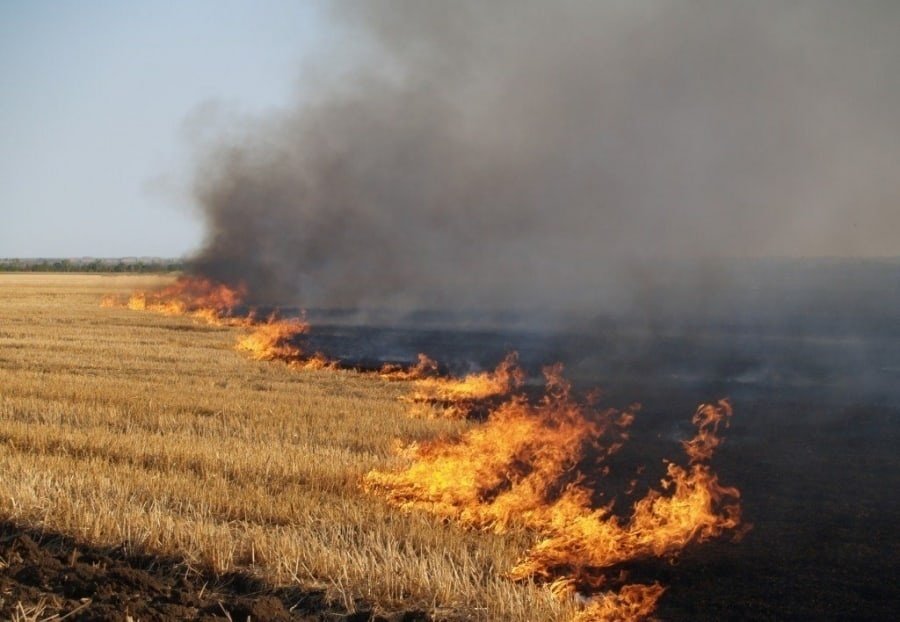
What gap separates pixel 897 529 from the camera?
8148mm

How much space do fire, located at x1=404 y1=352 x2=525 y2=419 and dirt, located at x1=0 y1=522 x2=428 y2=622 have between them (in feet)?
24.8

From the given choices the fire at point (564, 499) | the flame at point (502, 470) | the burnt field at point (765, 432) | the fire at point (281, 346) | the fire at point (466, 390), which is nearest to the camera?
the burnt field at point (765, 432)

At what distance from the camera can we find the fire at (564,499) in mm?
6883

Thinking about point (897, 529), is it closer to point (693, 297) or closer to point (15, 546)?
point (15, 546)

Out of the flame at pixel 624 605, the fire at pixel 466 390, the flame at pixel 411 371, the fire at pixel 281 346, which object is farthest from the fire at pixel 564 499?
the fire at pixel 281 346

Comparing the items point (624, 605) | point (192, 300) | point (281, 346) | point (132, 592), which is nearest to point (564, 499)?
point (624, 605)

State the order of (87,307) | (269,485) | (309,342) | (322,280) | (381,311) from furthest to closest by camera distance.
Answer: (322,280) → (87,307) → (381,311) → (309,342) → (269,485)

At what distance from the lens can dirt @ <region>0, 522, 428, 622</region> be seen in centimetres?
542

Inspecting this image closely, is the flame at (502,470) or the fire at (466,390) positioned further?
the fire at (466,390)

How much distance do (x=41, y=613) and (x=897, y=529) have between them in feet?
23.0

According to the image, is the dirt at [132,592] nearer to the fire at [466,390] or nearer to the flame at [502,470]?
the flame at [502,470]

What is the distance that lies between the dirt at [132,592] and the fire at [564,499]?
1.64m

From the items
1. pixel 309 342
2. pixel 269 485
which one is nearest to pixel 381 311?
pixel 309 342

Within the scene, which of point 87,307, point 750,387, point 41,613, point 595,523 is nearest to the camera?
point 41,613
